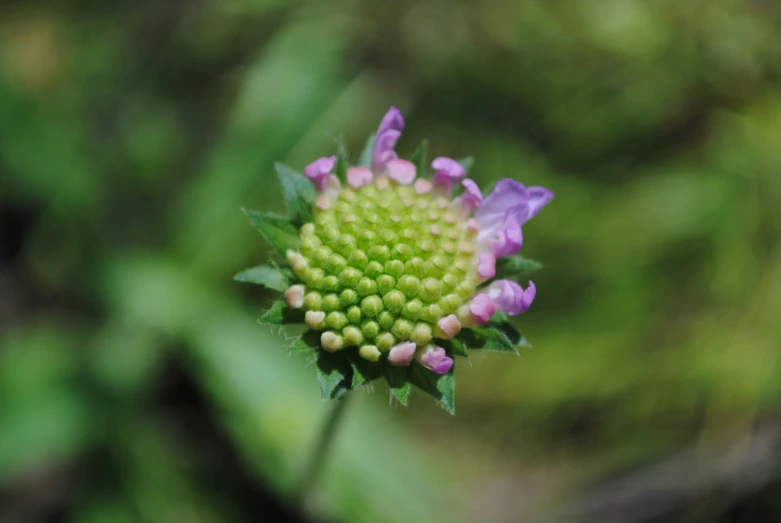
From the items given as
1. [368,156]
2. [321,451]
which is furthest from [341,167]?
[321,451]

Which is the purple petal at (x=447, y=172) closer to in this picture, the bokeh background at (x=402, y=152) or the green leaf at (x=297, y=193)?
the green leaf at (x=297, y=193)

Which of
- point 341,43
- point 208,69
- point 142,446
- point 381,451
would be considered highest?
point 341,43

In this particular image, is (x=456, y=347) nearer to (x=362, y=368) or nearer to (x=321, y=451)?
(x=362, y=368)

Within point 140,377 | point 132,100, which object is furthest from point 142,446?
point 132,100

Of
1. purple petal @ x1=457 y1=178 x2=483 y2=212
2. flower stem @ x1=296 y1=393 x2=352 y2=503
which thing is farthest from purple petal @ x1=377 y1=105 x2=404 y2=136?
flower stem @ x1=296 y1=393 x2=352 y2=503

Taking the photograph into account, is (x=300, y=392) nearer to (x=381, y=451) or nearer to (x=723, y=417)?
(x=381, y=451)

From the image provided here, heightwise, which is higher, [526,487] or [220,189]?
[220,189]
